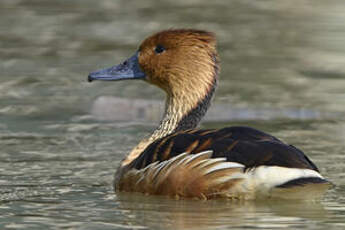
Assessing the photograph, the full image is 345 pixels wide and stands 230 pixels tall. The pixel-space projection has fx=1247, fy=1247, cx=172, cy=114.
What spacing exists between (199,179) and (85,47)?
988cm

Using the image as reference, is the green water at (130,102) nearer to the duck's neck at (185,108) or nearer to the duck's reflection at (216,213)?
the duck's reflection at (216,213)

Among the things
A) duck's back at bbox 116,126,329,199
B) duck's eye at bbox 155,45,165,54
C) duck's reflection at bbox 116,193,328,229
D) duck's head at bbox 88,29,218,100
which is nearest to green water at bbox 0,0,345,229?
duck's reflection at bbox 116,193,328,229

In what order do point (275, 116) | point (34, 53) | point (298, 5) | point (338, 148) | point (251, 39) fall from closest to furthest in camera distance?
point (338, 148), point (275, 116), point (34, 53), point (251, 39), point (298, 5)

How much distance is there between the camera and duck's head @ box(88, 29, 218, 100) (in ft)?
38.0

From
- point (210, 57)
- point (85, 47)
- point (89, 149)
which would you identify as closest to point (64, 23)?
point (85, 47)

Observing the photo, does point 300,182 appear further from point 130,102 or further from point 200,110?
point 130,102

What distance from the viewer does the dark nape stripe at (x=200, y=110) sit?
1157cm

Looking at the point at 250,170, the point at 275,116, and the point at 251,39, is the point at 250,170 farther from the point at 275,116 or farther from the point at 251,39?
the point at 251,39

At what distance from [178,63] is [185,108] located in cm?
44

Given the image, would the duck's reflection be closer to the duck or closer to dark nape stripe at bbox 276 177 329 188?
the duck

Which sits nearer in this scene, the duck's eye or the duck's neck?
Result: the duck's neck

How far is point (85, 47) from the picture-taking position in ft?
65.3

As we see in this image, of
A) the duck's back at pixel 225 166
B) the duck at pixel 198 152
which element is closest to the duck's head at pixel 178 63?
the duck at pixel 198 152

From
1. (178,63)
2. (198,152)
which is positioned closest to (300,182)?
(198,152)
